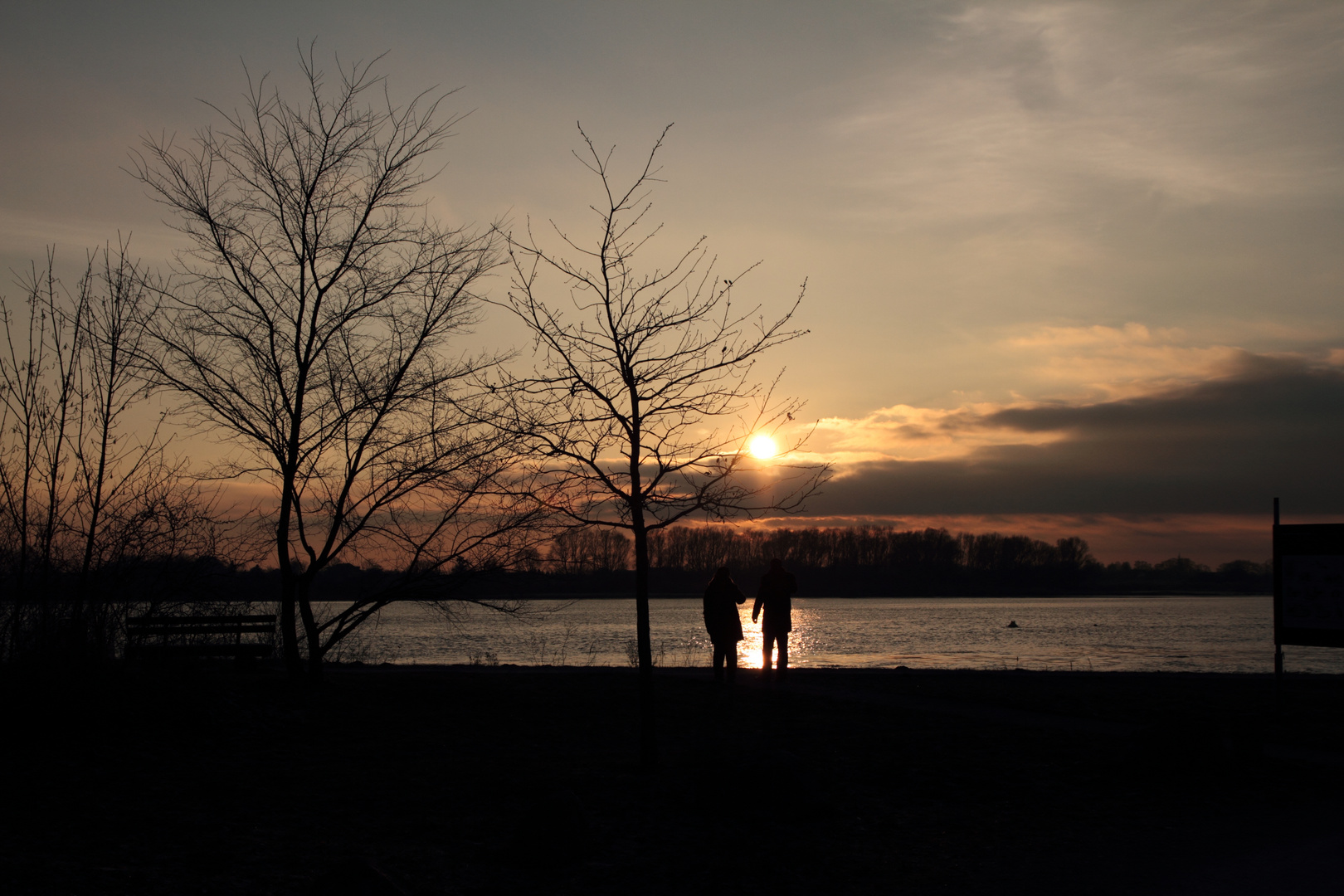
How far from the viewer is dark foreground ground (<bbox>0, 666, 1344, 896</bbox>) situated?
6188 millimetres

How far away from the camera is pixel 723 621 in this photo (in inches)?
608

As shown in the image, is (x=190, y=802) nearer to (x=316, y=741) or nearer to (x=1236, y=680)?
(x=316, y=741)

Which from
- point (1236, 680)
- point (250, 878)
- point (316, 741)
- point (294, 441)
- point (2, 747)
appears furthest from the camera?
point (1236, 680)

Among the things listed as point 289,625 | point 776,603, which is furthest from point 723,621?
point 289,625

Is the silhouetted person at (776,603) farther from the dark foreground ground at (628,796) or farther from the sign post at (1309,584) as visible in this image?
the sign post at (1309,584)

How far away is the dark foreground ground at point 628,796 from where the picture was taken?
619cm

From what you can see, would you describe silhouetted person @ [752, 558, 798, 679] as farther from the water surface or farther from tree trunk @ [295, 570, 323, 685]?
tree trunk @ [295, 570, 323, 685]

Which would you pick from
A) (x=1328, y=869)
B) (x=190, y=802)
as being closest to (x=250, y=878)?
(x=190, y=802)

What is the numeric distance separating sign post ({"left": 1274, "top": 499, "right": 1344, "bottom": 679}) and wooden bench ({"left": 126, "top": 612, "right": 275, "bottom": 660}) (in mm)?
13638

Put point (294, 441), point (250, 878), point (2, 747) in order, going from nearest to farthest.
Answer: point (250, 878) → point (2, 747) → point (294, 441)

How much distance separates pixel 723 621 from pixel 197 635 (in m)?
7.60

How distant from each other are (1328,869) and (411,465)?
1023 centimetres

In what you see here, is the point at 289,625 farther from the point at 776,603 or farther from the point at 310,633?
the point at 776,603

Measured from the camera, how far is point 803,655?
34.3 meters
